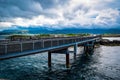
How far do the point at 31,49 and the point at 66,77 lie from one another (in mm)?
9104

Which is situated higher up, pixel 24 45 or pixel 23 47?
pixel 24 45

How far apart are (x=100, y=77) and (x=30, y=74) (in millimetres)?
12402

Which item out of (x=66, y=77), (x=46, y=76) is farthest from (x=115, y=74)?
(x=46, y=76)

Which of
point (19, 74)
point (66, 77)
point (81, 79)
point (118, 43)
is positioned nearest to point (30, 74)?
point (19, 74)

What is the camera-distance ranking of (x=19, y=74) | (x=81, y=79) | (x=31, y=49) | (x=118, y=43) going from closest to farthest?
(x=31, y=49) → (x=81, y=79) → (x=19, y=74) → (x=118, y=43)

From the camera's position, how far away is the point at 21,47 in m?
23.5

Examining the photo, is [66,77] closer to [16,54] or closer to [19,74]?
[19,74]

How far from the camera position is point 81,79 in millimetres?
29688

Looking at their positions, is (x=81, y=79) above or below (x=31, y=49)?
below

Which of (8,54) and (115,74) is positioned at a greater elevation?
(8,54)

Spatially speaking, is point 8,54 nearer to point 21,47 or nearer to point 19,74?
point 21,47

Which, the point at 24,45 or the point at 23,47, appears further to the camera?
the point at 24,45

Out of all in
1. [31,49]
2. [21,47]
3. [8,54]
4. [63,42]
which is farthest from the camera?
[63,42]

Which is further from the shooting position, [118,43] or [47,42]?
[118,43]
